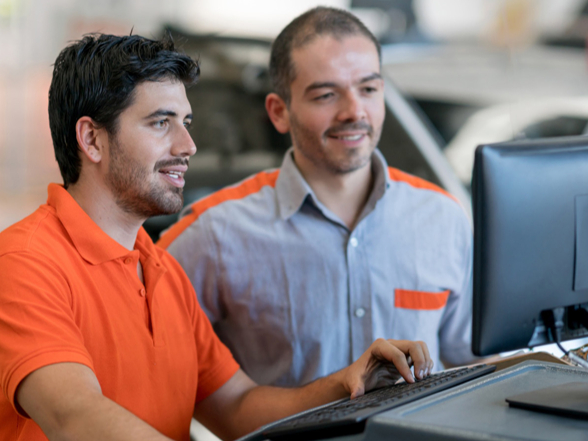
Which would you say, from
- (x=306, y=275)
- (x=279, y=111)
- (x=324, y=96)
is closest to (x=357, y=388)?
(x=306, y=275)

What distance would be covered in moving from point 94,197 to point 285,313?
0.55m

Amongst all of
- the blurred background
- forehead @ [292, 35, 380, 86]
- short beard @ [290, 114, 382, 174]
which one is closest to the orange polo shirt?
short beard @ [290, 114, 382, 174]

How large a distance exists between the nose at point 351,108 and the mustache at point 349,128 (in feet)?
0.04

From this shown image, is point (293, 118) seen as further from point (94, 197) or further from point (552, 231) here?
point (552, 231)

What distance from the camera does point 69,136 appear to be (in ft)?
3.96

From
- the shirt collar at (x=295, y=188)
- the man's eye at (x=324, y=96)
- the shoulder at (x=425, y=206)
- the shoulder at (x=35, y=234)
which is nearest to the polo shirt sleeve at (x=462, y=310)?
the shoulder at (x=425, y=206)

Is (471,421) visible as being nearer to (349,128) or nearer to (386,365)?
(386,365)

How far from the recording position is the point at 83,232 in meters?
1.12

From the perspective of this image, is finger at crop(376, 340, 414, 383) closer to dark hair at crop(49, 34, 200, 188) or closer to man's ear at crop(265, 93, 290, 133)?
dark hair at crop(49, 34, 200, 188)

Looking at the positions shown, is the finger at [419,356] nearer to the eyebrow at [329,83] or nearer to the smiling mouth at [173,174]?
the smiling mouth at [173,174]

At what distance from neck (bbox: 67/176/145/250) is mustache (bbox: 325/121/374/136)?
1.74ft

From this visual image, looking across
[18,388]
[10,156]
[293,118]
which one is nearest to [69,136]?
[18,388]

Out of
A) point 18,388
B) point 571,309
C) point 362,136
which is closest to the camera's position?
point 18,388

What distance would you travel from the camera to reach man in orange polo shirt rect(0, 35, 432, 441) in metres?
1.02
